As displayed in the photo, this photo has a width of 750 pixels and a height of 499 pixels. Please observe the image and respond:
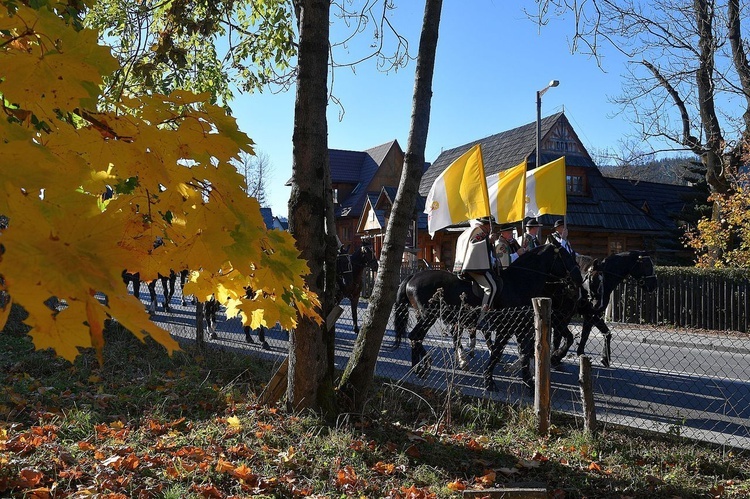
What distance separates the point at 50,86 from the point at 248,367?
6154 millimetres

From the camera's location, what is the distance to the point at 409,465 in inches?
178

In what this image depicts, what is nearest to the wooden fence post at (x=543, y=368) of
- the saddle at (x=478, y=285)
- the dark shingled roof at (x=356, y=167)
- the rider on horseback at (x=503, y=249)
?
the saddle at (x=478, y=285)

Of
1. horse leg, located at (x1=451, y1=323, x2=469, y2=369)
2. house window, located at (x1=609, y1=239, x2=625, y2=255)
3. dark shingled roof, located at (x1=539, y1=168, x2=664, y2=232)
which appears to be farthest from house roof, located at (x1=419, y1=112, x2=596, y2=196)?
horse leg, located at (x1=451, y1=323, x2=469, y2=369)

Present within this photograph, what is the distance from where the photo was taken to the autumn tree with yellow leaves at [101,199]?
1.31 m

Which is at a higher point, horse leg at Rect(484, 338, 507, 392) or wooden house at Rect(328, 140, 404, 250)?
wooden house at Rect(328, 140, 404, 250)

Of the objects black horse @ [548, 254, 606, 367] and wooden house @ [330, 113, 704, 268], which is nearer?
black horse @ [548, 254, 606, 367]

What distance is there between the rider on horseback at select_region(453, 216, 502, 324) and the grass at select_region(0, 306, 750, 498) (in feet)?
8.17

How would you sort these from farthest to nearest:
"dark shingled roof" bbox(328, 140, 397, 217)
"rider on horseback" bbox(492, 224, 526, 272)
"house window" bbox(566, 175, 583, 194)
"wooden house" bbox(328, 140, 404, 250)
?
1. "dark shingled roof" bbox(328, 140, 397, 217)
2. "wooden house" bbox(328, 140, 404, 250)
3. "house window" bbox(566, 175, 583, 194)
4. "rider on horseback" bbox(492, 224, 526, 272)

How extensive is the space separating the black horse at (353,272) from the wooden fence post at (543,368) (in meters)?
7.94

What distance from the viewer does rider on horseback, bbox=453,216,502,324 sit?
8.77 m

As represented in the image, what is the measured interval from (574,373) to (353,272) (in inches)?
240

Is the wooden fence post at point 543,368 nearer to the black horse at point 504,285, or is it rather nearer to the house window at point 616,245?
the black horse at point 504,285

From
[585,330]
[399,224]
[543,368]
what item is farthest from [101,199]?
[585,330]

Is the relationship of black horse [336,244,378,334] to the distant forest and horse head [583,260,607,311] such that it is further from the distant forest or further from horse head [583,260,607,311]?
the distant forest
